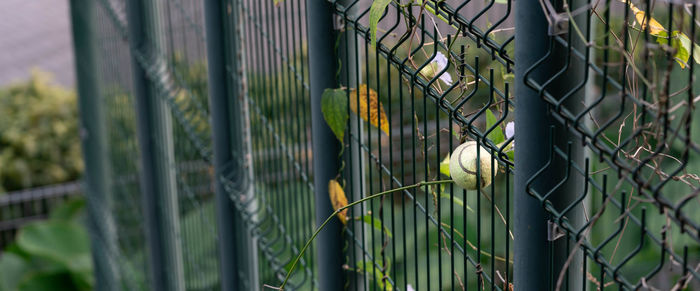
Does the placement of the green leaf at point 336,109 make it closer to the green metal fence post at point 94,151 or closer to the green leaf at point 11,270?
the green metal fence post at point 94,151

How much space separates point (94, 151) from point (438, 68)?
4.56 metres

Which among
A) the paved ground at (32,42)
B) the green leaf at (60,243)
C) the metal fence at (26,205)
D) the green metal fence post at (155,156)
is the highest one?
the paved ground at (32,42)

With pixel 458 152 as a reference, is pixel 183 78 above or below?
above

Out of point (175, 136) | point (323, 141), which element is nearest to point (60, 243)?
point (175, 136)

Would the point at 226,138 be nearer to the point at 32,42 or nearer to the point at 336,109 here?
the point at 336,109

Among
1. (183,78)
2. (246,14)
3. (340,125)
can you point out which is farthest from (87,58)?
(340,125)

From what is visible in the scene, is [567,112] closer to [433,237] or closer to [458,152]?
[458,152]

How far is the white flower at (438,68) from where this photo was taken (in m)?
1.18

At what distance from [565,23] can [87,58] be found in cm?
487

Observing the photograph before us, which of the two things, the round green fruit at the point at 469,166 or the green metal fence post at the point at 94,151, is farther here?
the green metal fence post at the point at 94,151

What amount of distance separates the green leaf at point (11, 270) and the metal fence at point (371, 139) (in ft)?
1.99

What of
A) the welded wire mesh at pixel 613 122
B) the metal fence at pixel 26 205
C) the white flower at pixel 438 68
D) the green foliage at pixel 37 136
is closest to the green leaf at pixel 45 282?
the metal fence at pixel 26 205

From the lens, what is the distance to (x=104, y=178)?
17.2 feet

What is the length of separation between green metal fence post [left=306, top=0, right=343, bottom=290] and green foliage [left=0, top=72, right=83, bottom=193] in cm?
557
